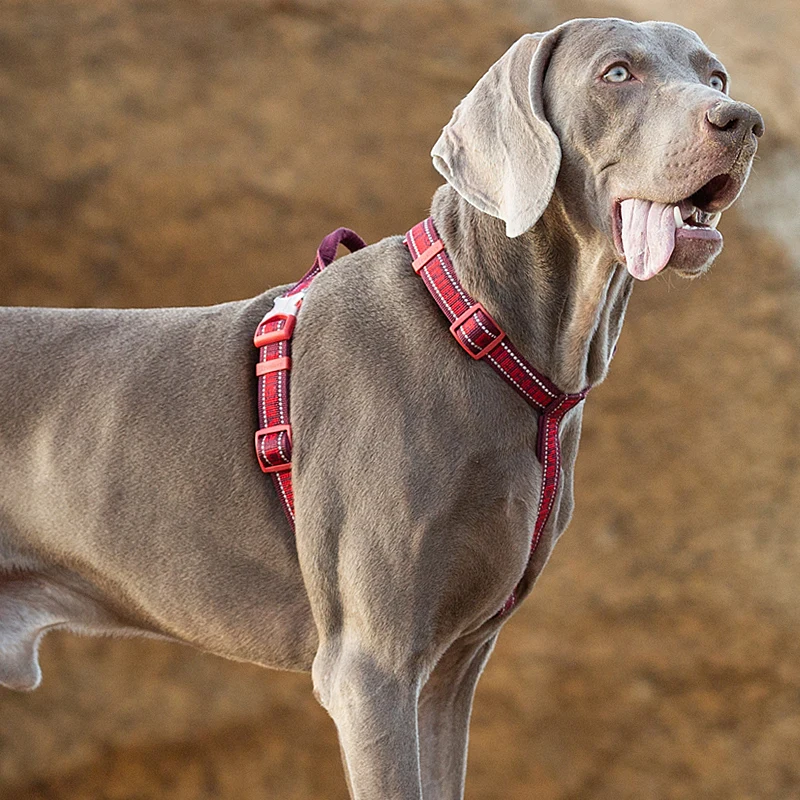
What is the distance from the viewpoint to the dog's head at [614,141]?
4.85 ft

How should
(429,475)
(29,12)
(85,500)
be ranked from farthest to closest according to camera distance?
(29,12)
(85,500)
(429,475)

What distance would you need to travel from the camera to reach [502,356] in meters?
1.64

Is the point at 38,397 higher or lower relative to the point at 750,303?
higher

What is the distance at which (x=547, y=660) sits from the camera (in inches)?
149

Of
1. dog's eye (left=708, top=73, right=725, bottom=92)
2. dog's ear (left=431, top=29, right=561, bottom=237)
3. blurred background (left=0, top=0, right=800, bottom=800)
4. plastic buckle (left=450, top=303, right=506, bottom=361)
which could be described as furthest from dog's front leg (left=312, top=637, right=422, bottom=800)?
blurred background (left=0, top=0, right=800, bottom=800)

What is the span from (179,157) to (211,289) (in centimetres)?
41

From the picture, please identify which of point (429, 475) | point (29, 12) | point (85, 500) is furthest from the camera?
point (29, 12)

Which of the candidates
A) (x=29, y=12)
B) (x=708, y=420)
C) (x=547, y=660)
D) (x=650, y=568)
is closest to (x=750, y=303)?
(x=708, y=420)

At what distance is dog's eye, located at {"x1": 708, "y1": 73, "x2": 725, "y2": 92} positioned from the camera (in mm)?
1682

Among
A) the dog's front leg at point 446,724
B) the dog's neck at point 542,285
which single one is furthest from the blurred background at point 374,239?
the dog's neck at point 542,285

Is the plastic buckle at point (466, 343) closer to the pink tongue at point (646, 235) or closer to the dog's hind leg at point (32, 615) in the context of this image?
the pink tongue at point (646, 235)

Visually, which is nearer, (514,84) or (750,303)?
(514,84)

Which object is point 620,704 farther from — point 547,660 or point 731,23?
point 731,23

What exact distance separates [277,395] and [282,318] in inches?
4.7
